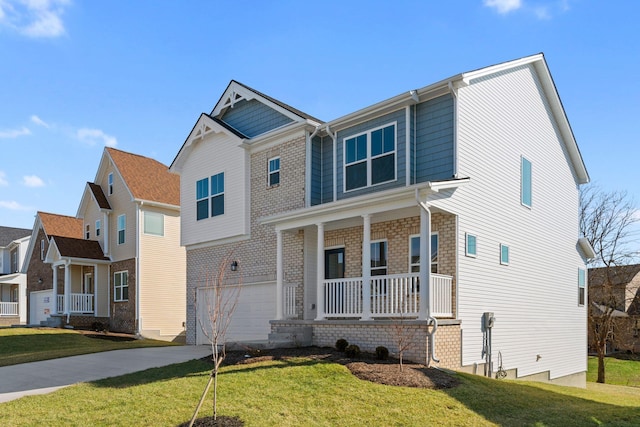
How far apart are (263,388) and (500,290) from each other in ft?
26.2

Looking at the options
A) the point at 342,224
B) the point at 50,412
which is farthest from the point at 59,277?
the point at 50,412

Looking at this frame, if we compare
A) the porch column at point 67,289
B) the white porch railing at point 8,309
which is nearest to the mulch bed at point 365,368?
the porch column at point 67,289

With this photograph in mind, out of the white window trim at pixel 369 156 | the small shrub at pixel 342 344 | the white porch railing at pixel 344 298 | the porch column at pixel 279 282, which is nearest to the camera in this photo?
the small shrub at pixel 342 344

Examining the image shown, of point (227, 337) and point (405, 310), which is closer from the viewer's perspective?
point (405, 310)

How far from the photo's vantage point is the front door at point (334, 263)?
15.9 metres

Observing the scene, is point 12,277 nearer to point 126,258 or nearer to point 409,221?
point 126,258

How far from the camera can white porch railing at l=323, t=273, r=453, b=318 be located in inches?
486

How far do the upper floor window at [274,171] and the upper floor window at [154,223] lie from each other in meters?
11.9

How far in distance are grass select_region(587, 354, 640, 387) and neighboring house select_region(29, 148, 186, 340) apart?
21.7 metres

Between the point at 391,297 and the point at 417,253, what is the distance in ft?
6.53

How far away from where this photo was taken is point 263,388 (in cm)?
958

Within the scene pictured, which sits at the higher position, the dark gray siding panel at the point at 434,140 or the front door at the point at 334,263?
the dark gray siding panel at the point at 434,140

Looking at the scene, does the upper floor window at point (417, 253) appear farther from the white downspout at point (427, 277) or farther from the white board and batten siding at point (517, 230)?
the white downspout at point (427, 277)

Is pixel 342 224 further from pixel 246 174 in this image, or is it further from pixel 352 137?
pixel 246 174
